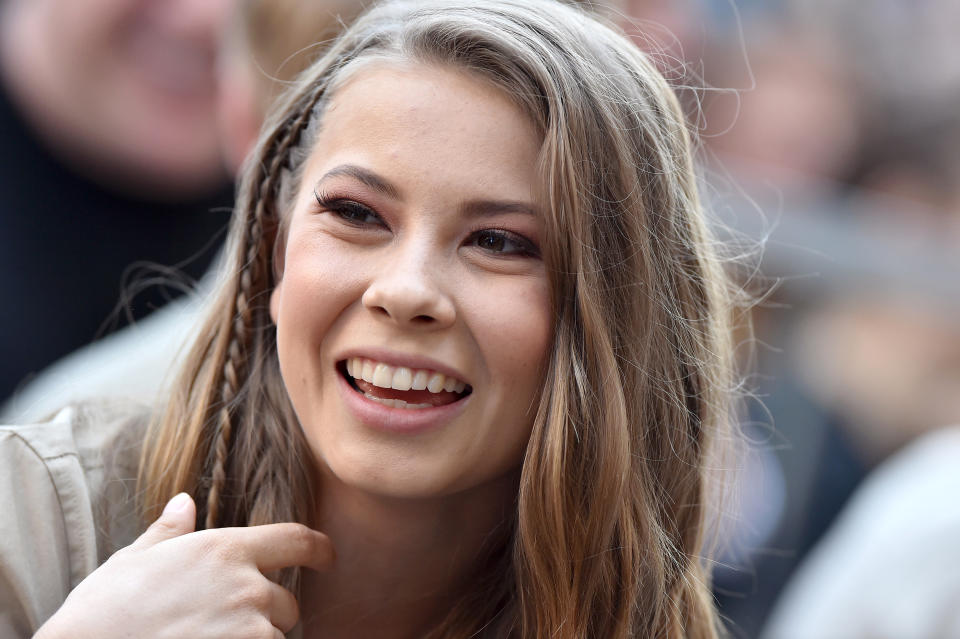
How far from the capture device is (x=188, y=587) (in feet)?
5.63

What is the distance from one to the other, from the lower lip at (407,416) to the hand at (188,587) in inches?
9.7

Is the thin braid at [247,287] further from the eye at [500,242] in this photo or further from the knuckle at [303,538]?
Answer: the eye at [500,242]

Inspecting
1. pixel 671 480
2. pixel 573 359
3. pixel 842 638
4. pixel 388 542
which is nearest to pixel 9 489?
pixel 388 542

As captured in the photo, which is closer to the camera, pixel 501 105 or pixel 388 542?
pixel 501 105

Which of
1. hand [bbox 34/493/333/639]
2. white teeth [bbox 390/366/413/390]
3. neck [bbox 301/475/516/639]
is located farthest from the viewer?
neck [bbox 301/475/516/639]

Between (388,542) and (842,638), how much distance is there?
5.64 feet

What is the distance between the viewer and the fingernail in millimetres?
1857

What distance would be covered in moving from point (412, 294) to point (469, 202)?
19 centimetres

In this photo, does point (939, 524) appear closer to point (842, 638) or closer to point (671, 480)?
point (842, 638)

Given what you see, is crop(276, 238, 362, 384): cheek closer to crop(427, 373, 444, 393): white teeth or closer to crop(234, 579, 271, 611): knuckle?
crop(427, 373, 444, 393): white teeth

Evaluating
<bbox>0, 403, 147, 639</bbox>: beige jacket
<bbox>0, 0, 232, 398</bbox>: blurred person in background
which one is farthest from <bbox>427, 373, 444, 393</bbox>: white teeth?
<bbox>0, 0, 232, 398</bbox>: blurred person in background

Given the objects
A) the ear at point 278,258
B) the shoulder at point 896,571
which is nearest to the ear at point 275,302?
the ear at point 278,258

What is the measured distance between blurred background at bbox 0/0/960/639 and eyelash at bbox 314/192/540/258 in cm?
61

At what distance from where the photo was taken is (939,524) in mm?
3090
